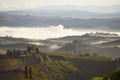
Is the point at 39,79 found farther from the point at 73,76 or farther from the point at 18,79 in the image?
the point at 73,76

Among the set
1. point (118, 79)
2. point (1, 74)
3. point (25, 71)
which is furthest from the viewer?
point (1, 74)

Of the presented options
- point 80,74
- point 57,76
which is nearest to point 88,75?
point 80,74

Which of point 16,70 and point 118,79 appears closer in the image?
point 118,79

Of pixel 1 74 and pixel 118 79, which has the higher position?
pixel 118 79

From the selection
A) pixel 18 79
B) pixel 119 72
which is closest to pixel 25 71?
pixel 18 79

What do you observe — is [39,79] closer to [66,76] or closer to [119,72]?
[66,76]

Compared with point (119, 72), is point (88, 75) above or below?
below

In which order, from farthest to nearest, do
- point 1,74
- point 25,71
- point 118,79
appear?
point 1,74
point 25,71
point 118,79

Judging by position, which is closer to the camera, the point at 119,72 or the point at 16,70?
the point at 119,72
